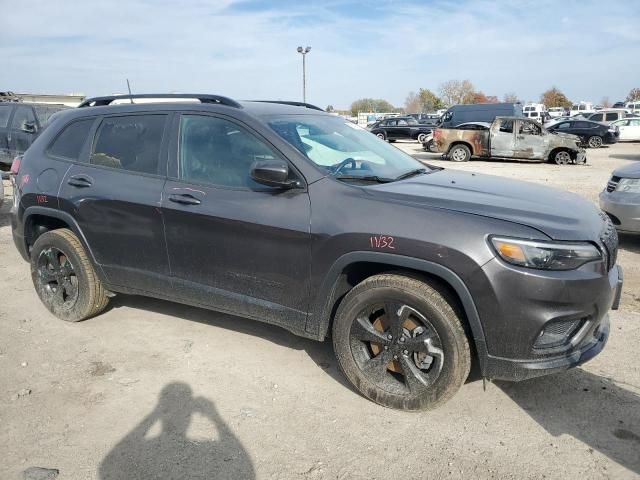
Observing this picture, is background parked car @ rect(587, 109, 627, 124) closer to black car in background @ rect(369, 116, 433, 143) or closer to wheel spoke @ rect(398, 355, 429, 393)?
black car in background @ rect(369, 116, 433, 143)

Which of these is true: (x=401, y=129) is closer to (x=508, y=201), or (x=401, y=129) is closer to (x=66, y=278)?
(x=66, y=278)

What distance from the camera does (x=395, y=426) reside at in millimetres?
2938

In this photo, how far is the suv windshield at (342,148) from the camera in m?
3.39

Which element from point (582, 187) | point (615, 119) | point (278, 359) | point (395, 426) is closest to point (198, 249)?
point (278, 359)

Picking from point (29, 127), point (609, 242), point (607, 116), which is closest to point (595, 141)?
point (607, 116)

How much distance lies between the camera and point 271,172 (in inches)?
120

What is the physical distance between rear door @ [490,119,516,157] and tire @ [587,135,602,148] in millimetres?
9424

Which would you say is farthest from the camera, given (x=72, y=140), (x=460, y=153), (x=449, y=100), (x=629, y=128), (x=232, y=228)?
(x=449, y=100)

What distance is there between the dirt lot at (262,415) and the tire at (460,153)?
50.0ft

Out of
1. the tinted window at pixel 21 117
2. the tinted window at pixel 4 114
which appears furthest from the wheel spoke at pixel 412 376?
the tinted window at pixel 4 114

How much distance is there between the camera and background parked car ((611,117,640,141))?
27062 mm

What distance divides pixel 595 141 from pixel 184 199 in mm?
26144

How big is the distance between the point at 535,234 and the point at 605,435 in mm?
1180

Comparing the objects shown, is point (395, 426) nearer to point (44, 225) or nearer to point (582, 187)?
point (44, 225)
